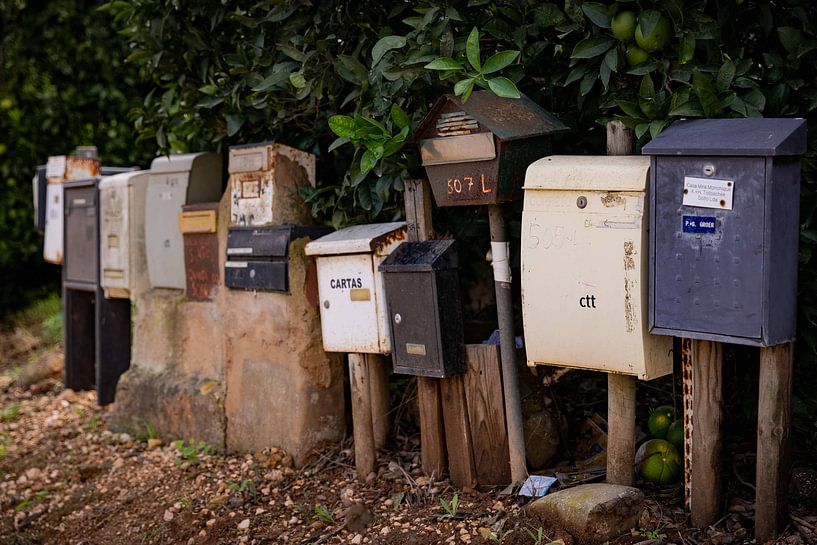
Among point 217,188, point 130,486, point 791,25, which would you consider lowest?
point 130,486

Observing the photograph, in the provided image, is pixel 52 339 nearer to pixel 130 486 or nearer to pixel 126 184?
pixel 126 184

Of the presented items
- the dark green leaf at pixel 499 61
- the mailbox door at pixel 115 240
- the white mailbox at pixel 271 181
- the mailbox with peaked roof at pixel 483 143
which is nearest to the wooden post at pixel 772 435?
the mailbox with peaked roof at pixel 483 143

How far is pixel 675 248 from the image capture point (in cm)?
303

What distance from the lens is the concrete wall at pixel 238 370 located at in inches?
176

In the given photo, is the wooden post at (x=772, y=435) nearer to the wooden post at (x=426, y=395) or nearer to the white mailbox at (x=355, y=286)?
the wooden post at (x=426, y=395)

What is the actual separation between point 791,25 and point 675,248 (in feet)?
3.38

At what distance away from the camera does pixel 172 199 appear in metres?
5.24

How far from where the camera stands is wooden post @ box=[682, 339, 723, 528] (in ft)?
10.4

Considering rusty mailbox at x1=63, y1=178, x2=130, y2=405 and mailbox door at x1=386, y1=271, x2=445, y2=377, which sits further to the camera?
rusty mailbox at x1=63, y1=178, x2=130, y2=405

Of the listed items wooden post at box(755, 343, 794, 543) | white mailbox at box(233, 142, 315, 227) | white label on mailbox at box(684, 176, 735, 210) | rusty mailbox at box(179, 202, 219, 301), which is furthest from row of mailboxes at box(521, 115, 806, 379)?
rusty mailbox at box(179, 202, 219, 301)

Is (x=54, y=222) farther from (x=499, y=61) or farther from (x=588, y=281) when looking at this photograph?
(x=588, y=281)

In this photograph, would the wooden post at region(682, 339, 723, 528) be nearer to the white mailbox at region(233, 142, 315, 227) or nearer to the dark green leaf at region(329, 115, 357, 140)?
the dark green leaf at region(329, 115, 357, 140)

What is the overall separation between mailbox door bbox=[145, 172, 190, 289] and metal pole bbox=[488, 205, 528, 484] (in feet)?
7.23

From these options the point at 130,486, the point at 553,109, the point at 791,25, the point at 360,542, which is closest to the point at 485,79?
the point at 553,109
